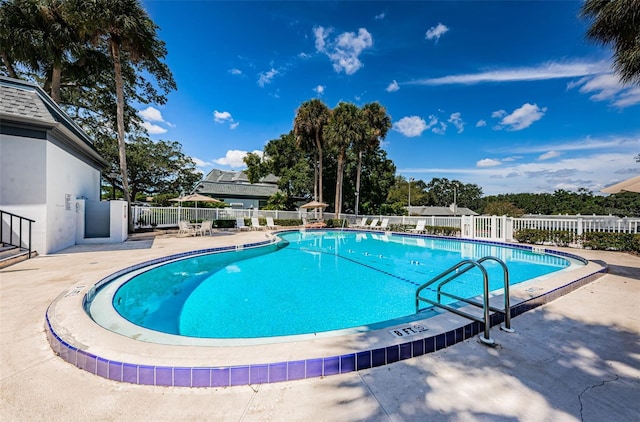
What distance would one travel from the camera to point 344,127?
829 inches

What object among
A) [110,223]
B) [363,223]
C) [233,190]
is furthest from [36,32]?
[363,223]

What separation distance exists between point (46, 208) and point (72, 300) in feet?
18.5

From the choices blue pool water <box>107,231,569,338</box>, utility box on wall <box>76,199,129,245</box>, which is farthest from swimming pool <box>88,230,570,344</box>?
utility box on wall <box>76,199,129,245</box>

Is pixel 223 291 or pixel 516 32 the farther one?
pixel 516 32

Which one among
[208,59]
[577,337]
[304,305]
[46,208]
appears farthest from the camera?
[208,59]

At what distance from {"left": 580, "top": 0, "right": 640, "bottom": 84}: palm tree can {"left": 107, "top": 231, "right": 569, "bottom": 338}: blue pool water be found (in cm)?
502

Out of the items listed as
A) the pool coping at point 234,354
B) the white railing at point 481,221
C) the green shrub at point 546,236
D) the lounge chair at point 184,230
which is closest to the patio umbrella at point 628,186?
the pool coping at point 234,354

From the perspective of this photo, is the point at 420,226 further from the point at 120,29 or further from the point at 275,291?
the point at 120,29

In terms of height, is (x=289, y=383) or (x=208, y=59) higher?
(x=208, y=59)

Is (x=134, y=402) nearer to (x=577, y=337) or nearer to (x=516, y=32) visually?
(x=577, y=337)

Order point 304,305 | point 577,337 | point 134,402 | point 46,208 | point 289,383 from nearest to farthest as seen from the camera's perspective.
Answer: point 134,402 → point 289,383 → point 577,337 → point 304,305 → point 46,208

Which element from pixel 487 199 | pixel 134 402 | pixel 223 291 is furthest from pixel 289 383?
pixel 487 199

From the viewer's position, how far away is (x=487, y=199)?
76000 millimetres

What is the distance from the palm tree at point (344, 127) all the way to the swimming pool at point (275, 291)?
1322 centimetres
